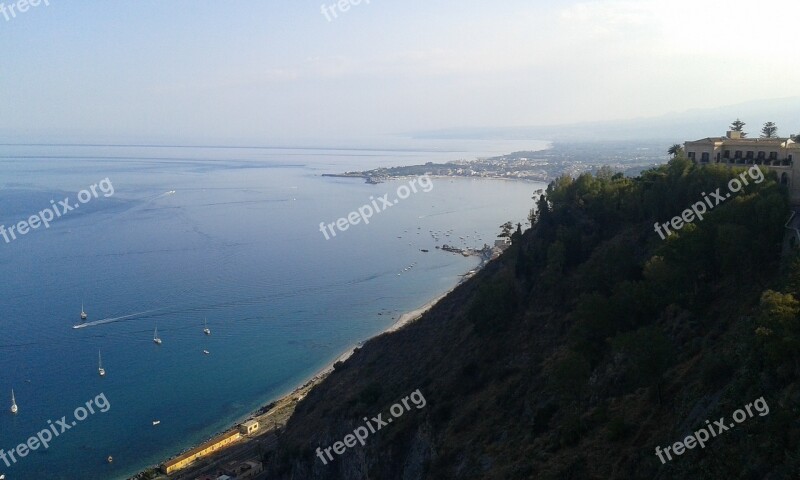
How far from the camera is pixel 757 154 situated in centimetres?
2572

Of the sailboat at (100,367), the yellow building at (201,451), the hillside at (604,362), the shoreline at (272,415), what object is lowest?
the shoreline at (272,415)

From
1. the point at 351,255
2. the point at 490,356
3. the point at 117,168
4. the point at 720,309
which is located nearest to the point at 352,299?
the point at 351,255

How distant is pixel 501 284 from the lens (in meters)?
25.7

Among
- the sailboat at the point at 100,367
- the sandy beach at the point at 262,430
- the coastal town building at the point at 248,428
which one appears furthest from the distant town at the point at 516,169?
the coastal town building at the point at 248,428

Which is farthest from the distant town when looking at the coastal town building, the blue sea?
the coastal town building

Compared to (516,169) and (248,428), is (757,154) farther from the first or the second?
(516,169)

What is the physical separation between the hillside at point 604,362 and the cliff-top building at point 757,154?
1.66m

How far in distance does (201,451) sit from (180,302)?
2620cm

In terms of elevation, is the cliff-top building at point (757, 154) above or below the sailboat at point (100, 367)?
above

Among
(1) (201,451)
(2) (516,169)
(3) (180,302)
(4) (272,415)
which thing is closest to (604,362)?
(1) (201,451)

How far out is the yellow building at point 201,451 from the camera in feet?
102

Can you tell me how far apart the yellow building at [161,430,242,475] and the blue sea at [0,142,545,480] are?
2.70 metres

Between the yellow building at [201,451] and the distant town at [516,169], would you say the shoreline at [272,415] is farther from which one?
the distant town at [516,169]

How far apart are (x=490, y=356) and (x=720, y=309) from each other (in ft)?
29.0
